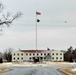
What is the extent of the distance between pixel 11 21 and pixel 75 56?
142306mm

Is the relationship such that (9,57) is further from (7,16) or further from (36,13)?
(7,16)

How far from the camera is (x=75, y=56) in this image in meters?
180

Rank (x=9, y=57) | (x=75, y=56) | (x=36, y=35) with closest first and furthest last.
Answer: (x=36, y=35) < (x=75, y=56) < (x=9, y=57)

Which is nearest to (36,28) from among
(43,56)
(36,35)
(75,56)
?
(36,35)

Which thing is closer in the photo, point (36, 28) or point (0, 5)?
point (0, 5)

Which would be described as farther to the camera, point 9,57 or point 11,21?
point 9,57

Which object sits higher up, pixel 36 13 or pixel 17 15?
pixel 36 13

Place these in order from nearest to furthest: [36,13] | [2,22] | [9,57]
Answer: [2,22], [36,13], [9,57]

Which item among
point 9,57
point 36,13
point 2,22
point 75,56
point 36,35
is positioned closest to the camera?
point 2,22

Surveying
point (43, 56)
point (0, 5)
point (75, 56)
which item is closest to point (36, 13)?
point (0, 5)

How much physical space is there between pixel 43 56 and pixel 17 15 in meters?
160

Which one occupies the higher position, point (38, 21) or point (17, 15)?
point (38, 21)

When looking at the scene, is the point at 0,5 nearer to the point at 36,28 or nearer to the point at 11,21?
the point at 11,21

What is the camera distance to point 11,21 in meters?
40.8
